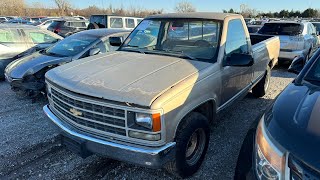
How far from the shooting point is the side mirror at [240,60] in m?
3.43

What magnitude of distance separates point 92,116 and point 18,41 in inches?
275

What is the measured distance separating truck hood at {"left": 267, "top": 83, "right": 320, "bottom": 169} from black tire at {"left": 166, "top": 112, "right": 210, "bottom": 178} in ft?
3.08

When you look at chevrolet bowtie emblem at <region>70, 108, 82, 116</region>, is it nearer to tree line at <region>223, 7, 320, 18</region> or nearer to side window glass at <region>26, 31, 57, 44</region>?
side window glass at <region>26, 31, 57, 44</region>

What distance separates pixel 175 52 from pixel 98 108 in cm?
157

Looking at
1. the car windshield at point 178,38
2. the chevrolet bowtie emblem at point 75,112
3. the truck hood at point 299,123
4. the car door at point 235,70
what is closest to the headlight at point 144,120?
the chevrolet bowtie emblem at point 75,112

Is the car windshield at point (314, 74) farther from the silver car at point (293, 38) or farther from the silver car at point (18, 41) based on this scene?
the silver car at point (18, 41)

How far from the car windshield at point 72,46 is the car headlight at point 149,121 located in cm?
429

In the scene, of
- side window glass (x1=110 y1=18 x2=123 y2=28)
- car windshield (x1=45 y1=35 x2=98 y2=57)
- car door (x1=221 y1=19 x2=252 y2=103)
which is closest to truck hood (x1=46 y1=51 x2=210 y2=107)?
car door (x1=221 y1=19 x2=252 y2=103)

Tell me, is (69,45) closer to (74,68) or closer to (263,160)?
(74,68)

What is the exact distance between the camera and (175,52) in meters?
3.76

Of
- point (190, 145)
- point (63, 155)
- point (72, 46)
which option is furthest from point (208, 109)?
point (72, 46)

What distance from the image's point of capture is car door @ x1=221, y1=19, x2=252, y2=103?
12.1ft

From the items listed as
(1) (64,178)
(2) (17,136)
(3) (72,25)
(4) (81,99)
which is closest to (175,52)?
(4) (81,99)

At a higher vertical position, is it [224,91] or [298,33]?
[298,33]
